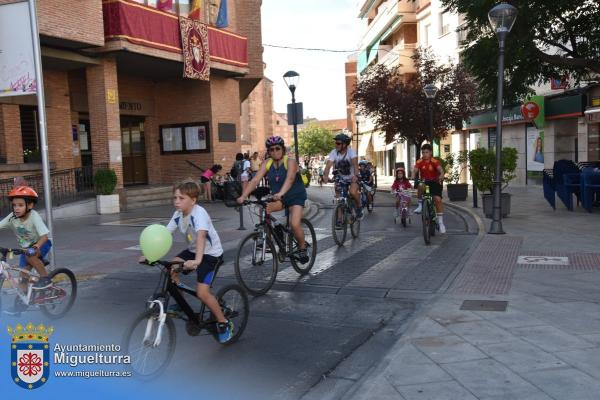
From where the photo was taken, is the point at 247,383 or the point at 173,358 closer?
the point at 247,383

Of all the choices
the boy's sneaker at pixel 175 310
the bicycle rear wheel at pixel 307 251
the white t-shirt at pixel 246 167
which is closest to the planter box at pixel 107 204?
the white t-shirt at pixel 246 167

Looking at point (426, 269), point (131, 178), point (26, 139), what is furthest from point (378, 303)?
point (131, 178)

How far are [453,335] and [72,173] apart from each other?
15.2 meters

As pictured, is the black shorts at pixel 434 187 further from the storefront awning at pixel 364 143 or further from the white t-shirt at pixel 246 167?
the storefront awning at pixel 364 143

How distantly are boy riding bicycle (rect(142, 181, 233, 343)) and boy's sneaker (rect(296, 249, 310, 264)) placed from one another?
110 inches

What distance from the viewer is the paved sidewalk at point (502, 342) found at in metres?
3.84

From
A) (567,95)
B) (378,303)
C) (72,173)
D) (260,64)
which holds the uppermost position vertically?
(260,64)

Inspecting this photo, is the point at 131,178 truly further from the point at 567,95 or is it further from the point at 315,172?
the point at 315,172

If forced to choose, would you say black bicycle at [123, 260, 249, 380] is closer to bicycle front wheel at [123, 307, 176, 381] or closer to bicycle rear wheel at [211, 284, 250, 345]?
bicycle front wheel at [123, 307, 176, 381]

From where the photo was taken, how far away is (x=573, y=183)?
47.7 ft

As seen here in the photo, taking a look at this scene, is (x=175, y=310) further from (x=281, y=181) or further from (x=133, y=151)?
(x=133, y=151)

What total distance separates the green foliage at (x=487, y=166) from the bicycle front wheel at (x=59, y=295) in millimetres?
10722

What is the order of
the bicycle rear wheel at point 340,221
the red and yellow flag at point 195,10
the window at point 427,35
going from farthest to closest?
the window at point 427,35
the red and yellow flag at point 195,10
the bicycle rear wheel at point 340,221

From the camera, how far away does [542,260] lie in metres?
8.25
